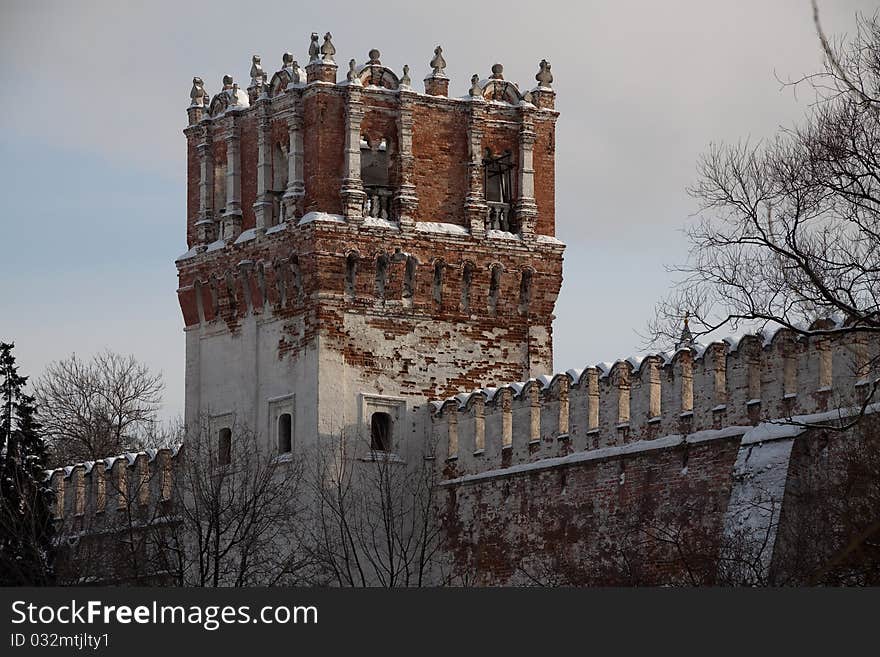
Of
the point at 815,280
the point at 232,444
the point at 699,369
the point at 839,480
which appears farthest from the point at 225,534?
the point at 815,280

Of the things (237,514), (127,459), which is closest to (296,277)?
(237,514)

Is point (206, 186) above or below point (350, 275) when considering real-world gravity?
above

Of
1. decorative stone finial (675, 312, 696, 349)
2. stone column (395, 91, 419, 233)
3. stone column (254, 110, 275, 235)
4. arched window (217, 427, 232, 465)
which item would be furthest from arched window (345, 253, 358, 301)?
decorative stone finial (675, 312, 696, 349)

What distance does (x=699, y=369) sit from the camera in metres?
31.0

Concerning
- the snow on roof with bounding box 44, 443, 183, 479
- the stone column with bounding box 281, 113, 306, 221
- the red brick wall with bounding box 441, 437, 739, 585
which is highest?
the stone column with bounding box 281, 113, 306, 221

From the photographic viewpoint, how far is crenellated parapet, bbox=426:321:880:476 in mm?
29125

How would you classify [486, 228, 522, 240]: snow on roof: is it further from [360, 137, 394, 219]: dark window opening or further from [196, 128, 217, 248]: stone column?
[196, 128, 217, 248]: stone column

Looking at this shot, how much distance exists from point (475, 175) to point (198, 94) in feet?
15.2

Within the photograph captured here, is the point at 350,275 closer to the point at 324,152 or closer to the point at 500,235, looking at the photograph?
the point at 324,152

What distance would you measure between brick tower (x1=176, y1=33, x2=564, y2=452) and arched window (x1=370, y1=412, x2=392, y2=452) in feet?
0.10

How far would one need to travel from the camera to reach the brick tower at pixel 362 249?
118 ft

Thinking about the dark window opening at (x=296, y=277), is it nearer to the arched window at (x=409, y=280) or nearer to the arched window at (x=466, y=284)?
the arched window at (x=409, y=280)

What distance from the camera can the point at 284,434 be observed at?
36.3 meters

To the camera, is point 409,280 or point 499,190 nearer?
point 409,280
